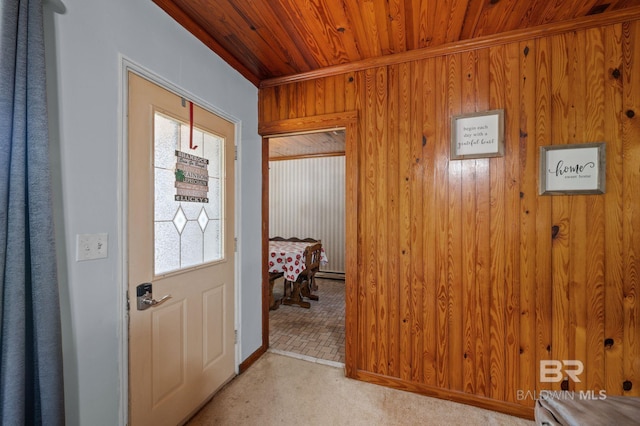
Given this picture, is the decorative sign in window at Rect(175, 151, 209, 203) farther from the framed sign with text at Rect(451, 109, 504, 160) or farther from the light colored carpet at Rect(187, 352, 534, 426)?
the framed sign with text at Rect(451, 109, 504, 160)

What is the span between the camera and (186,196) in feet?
5.70

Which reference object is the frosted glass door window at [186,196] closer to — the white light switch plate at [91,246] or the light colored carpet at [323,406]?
the white light switch plate at [91,246]

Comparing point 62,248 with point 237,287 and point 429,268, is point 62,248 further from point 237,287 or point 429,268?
point 429,268

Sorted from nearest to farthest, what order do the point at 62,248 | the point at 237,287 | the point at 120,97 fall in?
the point at 62,248, the point at 120,97, the point at 237,287

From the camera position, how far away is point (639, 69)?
1.58m

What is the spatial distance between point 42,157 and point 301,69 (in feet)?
5.95

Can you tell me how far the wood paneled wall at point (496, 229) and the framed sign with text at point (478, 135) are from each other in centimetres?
5

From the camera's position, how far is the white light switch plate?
1173 mm

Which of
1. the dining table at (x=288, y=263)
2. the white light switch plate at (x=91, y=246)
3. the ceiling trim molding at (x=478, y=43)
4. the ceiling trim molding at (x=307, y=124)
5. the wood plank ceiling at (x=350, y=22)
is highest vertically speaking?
the wood plank ceiling at (x=350, y=22)

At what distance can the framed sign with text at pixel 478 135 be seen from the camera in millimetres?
1789

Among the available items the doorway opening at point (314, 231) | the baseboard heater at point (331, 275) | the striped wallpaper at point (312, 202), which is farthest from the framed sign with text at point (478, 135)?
the baseboard heater at point (331, 275)

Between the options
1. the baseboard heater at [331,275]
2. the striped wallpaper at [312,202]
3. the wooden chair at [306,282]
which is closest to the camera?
the wooden chair at [306,282]

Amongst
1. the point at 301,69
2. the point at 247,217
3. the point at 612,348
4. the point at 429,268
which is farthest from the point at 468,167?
the point at 247,217

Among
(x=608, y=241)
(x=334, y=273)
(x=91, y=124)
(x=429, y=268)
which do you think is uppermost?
(x=91, y=124)
